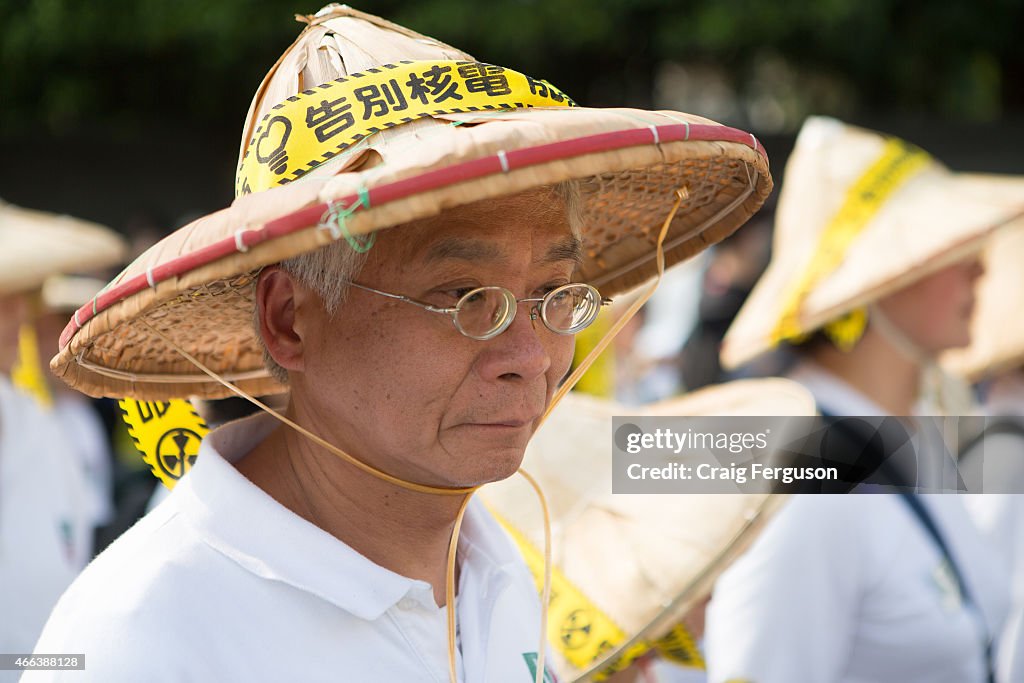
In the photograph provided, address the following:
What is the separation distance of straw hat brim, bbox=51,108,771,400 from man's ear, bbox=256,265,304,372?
0.05 m

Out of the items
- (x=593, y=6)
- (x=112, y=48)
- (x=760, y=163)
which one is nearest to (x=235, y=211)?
(x=760, y=163)

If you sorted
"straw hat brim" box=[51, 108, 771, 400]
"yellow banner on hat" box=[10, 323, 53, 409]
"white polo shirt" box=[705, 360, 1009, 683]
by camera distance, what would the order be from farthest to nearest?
1. "yellow banner on hat" box=[10, 323, 53, 409]
2. "white polo shirt" box=[705, 360, 1009, 683]
3. "straw hat brim" box=[51, 108, 771, 400]

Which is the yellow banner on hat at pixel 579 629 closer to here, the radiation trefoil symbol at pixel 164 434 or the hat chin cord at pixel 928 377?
the radiation trefoil symbol at pixel 164 434

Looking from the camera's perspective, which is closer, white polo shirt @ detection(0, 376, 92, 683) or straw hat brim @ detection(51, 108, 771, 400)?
straw hat brim @ detection(51, 108, 771, 400)

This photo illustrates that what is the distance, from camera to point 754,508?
7.61 feet

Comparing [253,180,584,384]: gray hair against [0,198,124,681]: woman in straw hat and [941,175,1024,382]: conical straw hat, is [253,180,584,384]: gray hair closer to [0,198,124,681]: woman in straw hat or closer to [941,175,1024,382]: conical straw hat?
[0,198,124,681]: woman in straw hat

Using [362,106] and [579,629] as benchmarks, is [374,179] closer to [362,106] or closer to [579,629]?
[362,106]

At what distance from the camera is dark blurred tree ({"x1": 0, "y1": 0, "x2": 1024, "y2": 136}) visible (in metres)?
11.3

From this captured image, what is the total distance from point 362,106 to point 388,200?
336 mm

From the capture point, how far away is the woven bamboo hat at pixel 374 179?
4.35 feet

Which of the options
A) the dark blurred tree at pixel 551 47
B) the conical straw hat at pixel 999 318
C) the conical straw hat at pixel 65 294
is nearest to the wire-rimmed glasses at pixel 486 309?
the conical straw hat at pixel 999 318

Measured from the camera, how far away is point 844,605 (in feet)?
8.77

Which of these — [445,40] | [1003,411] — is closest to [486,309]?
[1003,411]

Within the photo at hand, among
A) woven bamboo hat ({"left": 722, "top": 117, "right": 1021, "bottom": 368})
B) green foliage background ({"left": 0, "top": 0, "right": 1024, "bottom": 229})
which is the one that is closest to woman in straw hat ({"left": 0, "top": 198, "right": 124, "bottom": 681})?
woven bamboo hat ({"left": 722, "top": 117, "right": 1021, "bottom": 368})
